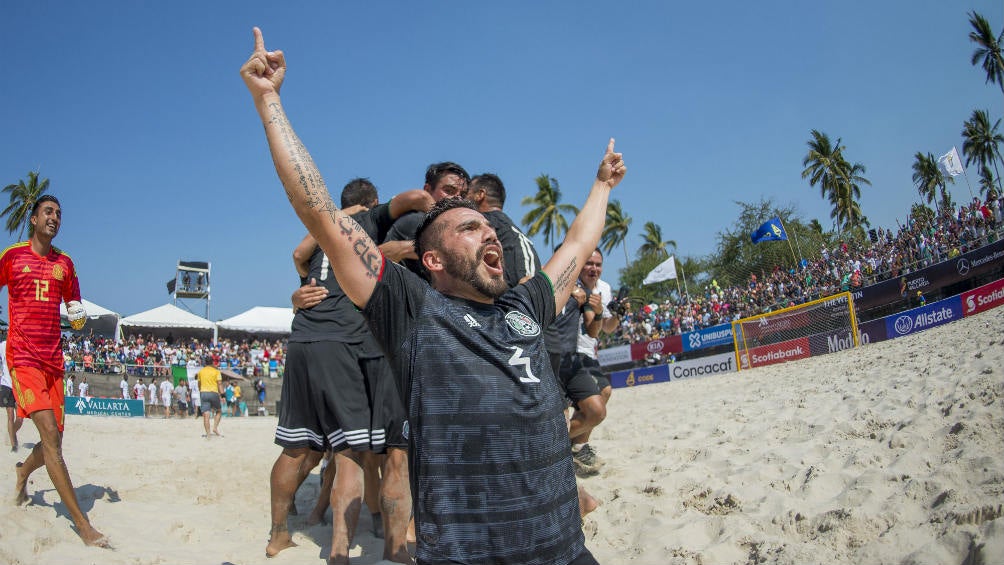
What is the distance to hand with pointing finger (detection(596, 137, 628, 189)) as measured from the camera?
2652mm

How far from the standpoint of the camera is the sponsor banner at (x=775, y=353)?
16438mm

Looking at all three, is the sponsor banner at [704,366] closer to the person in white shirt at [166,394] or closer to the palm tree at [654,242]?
the person in white shirt at [166,394]

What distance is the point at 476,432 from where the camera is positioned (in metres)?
1.66

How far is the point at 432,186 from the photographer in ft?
11.5

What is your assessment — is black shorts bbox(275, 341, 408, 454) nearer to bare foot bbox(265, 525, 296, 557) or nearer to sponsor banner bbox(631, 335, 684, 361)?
bare foot bbox(265, 525, 296, 557)

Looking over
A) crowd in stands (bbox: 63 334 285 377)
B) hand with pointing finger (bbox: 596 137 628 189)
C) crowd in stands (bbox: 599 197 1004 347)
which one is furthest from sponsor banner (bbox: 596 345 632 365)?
hand with pointing finger (bbox: 596 137 628 189)

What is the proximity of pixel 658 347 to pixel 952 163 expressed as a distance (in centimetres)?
1389

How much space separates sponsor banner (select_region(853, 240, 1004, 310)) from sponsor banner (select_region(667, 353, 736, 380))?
13.3ft

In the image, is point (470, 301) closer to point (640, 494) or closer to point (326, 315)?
point (326, 315)

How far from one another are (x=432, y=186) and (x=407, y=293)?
1.79m

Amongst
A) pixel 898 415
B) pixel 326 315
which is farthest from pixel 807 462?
pixel 326 315

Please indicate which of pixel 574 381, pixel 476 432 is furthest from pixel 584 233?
pixel 574 381

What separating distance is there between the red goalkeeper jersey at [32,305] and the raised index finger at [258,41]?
3372mm

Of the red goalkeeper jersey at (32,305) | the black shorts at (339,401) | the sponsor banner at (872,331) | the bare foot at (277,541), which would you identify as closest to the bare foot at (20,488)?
the red goalkeeper jersey at (32,305)
